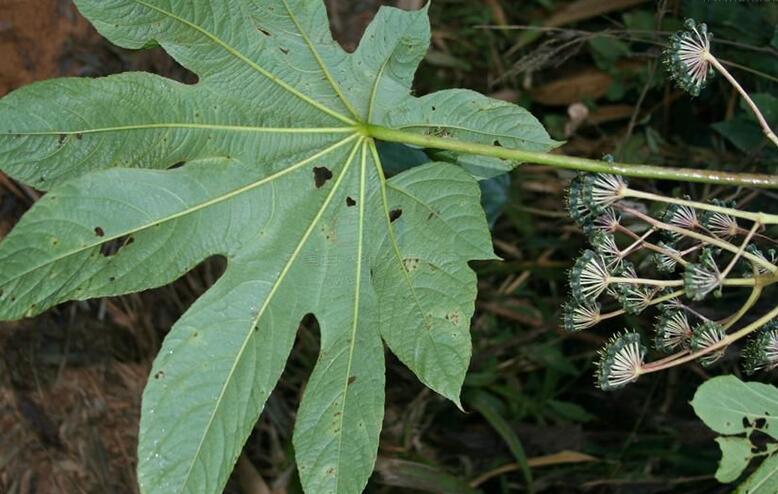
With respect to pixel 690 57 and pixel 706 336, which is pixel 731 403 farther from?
pixel 690 57

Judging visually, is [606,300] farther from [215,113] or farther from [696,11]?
[215,113]

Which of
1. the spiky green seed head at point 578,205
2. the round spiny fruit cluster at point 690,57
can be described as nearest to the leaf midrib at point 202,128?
the spiky green seed head at point 578,205

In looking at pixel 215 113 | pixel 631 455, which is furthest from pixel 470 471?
pixel 215 113

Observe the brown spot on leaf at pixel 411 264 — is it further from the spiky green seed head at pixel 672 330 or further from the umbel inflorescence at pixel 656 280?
the spiky green seed head at pixel 672 330

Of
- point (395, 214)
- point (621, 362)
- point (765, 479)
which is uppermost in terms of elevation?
point (395, 214)

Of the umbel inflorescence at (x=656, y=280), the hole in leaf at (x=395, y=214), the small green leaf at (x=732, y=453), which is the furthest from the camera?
the hole in leaf at (x=395, y=214)

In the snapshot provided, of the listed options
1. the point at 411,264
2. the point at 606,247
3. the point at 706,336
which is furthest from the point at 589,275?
the point at 411,264
